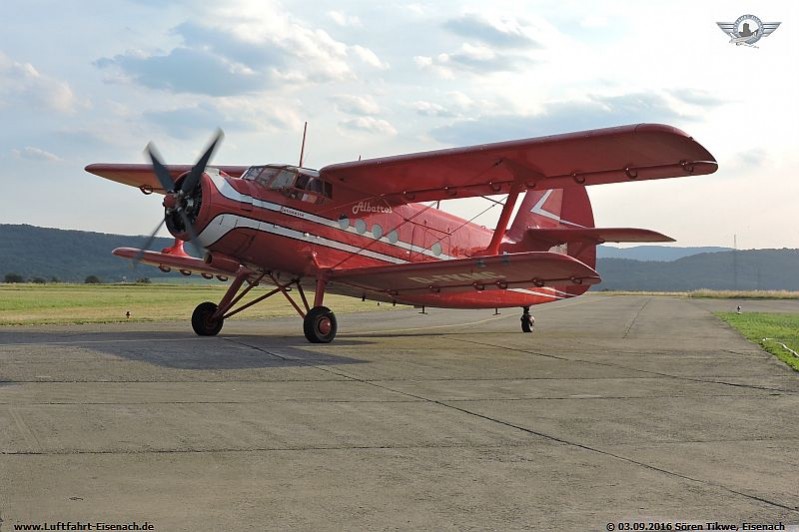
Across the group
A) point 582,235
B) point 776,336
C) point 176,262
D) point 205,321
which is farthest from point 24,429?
point 776,336

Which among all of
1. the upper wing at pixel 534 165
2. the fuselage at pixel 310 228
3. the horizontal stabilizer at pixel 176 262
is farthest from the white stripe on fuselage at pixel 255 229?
the horizontal stabilizer at pixel 176 262

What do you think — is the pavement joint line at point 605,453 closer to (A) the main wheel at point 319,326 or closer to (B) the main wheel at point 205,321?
(A) the main wheel at point 319,326

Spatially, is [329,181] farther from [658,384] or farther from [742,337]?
[742,337]

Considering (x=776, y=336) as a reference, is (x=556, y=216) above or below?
above

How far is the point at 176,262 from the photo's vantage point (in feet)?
67.3

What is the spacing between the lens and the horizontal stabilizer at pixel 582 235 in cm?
2128

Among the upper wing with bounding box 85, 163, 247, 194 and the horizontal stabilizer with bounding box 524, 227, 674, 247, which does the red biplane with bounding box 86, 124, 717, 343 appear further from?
the upper wing with bounding box 85, 163, 247, 194

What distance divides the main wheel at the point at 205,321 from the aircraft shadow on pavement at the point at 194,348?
0.74ft

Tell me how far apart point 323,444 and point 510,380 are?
531 cm

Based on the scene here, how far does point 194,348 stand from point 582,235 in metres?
11.9

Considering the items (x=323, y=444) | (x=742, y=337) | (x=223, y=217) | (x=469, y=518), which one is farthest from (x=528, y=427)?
(x=742, y=337)

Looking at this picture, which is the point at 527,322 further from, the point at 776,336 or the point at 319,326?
the point at 319,326

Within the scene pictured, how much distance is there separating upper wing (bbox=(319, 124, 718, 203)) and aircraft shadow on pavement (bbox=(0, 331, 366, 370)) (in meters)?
3.64

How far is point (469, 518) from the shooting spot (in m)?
4.98
